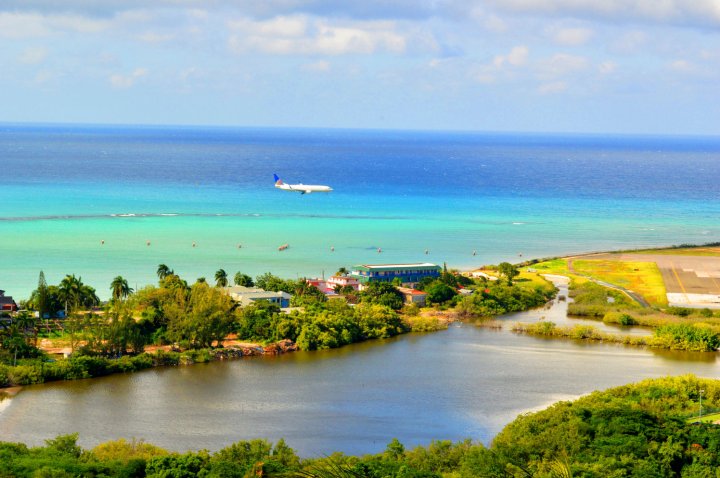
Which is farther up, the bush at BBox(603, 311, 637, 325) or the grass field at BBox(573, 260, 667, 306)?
the grass field at BBox(573, 260, 667, 306)

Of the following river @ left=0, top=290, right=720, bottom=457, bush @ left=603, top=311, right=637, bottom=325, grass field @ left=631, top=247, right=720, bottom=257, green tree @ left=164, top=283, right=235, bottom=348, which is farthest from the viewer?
grass field @ left=631, top=247, right=720, bottom=257

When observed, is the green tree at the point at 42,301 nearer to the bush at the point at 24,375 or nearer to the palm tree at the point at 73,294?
the palm tree at the point at 73,294

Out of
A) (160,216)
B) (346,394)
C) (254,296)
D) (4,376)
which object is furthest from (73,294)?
(160,216)

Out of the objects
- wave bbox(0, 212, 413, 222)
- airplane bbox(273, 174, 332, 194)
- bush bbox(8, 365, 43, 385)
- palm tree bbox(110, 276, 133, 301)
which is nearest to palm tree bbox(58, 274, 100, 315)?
palm tree bbox(110, 276, 133, 301)

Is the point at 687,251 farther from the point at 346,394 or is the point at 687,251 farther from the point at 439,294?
the point at 346,394


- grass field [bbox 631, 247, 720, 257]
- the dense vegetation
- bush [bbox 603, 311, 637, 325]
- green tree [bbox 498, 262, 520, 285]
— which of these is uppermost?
grass field [bbox 631, 247, 720, 257]


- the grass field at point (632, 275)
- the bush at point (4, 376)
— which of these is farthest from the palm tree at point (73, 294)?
the grass field at point (632, 275)

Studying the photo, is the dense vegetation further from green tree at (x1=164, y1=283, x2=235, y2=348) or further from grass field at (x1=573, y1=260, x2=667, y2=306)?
grass field at (x1=573, y1=260, x2=667, y2=306)
